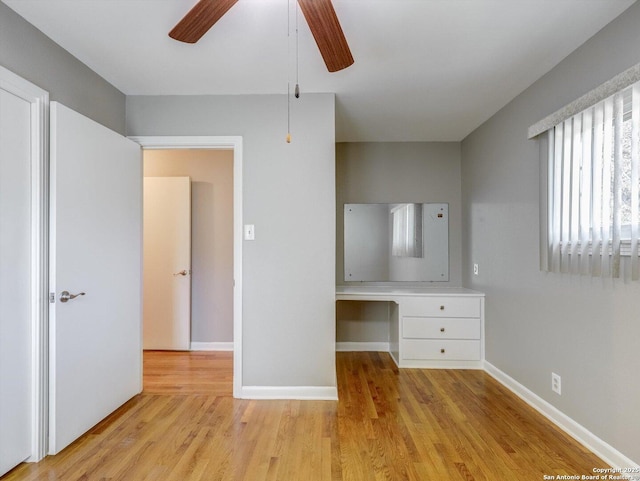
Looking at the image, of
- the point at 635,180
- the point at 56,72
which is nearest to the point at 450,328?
the point at 635,180

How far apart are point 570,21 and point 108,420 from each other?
3657 millimetres

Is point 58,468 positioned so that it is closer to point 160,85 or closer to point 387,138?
point 160,85

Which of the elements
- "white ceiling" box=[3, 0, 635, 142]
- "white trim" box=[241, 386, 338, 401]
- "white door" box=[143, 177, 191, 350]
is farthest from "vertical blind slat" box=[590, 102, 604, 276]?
"white door" box=[143, 177, 191, 350]

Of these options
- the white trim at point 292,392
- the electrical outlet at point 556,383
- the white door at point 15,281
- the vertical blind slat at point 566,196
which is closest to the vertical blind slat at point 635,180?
the vertical blind slat at point 566,196

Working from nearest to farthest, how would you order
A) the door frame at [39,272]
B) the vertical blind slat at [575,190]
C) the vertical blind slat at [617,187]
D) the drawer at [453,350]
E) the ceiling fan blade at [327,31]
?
the ceiling fan blade at [327,31] → the vertical blind slat at [617,187] → the door frame at [39,272] → the vertical blind slat at [575,190] → the drawer at [453,350]

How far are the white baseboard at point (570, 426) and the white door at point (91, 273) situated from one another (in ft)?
9.69

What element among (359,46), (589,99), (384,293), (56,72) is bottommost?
(384,293)

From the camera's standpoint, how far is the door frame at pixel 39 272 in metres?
2.01

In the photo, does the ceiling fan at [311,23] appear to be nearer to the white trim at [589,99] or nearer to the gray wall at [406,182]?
the white trim at [589,99]

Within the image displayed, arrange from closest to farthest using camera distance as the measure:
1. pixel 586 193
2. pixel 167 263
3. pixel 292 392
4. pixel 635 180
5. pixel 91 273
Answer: pixel 635 180 → pixel 586 193 → pixel 91 273 → pixel 292 392 → pixel 167 263

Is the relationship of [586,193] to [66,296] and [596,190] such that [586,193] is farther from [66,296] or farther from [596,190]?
[66,296]

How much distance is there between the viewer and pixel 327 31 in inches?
62.8

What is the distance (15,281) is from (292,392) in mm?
1893

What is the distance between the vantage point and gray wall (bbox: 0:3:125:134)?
1916 mm
